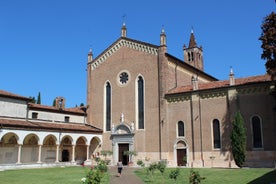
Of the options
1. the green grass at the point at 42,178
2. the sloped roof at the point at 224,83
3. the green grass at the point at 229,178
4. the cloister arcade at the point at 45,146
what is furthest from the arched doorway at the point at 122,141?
the green grass at the point at 229,178

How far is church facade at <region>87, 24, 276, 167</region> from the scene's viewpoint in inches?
1091

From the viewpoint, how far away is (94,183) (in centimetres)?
1045

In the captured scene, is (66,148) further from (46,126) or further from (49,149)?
(46,126)

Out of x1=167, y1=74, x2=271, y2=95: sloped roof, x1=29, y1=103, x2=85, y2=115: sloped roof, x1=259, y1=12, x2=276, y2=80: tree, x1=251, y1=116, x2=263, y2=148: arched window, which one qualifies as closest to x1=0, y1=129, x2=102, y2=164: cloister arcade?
x1=29, y1=103, x2=85, y2=115: sloped roof

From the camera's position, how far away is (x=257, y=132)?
90.5 ft

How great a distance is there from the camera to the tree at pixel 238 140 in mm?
26844

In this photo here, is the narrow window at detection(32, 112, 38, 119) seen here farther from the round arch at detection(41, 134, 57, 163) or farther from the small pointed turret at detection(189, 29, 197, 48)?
the small pointed turret at detection(189, 29, 197, 48)

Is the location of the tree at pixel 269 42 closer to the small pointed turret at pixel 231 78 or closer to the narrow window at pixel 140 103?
the small pointed turret at pixel 231 78

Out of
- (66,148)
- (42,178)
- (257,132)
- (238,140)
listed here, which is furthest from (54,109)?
(257,132)

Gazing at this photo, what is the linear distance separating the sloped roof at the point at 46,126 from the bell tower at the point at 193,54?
2814 cm

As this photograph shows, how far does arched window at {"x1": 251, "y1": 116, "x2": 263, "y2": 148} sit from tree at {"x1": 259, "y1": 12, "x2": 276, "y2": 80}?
550 cm

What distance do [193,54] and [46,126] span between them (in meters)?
35.6

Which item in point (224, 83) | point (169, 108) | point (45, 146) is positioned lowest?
point (45, 146)

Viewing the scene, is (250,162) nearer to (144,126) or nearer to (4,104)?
(144,126)
